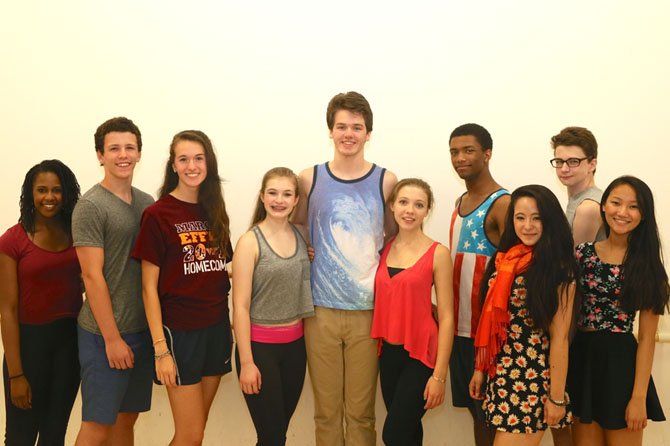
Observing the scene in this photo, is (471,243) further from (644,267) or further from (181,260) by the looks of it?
(181,260)

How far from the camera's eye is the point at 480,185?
7.58 feet

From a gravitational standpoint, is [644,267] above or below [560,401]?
above

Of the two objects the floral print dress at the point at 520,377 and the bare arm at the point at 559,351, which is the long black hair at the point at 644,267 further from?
the floral print dress at the point at 520,377

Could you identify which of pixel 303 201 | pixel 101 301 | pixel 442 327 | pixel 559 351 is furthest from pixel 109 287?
pixel 559 351

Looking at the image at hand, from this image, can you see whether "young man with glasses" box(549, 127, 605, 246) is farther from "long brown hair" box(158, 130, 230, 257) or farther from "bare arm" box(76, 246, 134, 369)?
"bare arm" box(76, 246, 134, 369)

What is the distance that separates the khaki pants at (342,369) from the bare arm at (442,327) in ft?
0.89

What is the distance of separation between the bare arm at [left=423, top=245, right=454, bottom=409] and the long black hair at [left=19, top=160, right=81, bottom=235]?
5.29 ft

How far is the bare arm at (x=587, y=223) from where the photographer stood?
2139 millimetres

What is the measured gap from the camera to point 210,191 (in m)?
2.11

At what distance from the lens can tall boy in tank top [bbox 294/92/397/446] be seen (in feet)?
7.20

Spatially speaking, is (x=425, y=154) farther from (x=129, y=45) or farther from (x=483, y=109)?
(x=129, y=45)

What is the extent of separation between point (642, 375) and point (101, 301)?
203 cm

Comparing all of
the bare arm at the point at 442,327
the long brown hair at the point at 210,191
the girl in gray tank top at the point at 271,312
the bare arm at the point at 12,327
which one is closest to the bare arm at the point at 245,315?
the girl in gray tank top at the point at 271,312

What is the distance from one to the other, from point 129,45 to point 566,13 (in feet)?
8.04
